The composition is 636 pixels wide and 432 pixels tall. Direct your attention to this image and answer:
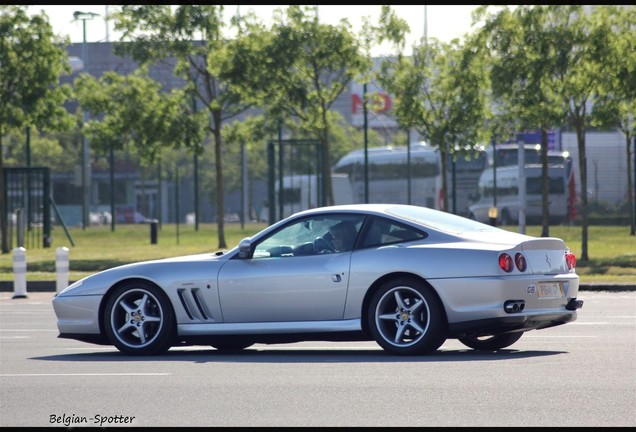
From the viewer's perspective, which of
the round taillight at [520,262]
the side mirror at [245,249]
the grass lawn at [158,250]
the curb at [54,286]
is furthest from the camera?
the grass lawn at [158,250]

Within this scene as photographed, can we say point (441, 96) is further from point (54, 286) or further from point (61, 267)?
point (61, 267)

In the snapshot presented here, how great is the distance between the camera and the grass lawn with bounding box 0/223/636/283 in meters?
28.0

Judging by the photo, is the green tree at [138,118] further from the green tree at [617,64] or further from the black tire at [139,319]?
the black tire at [139,319]

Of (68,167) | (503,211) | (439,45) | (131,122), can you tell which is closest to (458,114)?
(439,45)

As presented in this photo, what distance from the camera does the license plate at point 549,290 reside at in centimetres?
1120

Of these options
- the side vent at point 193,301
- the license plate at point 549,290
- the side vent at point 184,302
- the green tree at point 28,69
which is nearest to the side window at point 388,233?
the license plate at point 549,290

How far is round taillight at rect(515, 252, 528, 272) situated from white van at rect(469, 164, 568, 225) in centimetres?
4024

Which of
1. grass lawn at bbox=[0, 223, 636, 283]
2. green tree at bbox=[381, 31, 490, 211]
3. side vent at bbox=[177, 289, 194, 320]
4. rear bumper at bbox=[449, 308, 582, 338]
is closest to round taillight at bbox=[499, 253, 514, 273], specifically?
rear bumper at bbox=[449, 308, 582, 338]

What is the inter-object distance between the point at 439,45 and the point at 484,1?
13.4 ft

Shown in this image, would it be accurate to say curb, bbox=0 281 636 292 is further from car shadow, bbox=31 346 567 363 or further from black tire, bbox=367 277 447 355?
black tire, bbox=367 277 447 355

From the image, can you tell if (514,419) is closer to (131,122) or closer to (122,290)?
(122,290)

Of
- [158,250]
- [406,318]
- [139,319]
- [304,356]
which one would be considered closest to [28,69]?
[158,250]

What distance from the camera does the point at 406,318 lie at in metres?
11.2

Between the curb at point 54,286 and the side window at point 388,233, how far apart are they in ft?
38.6
